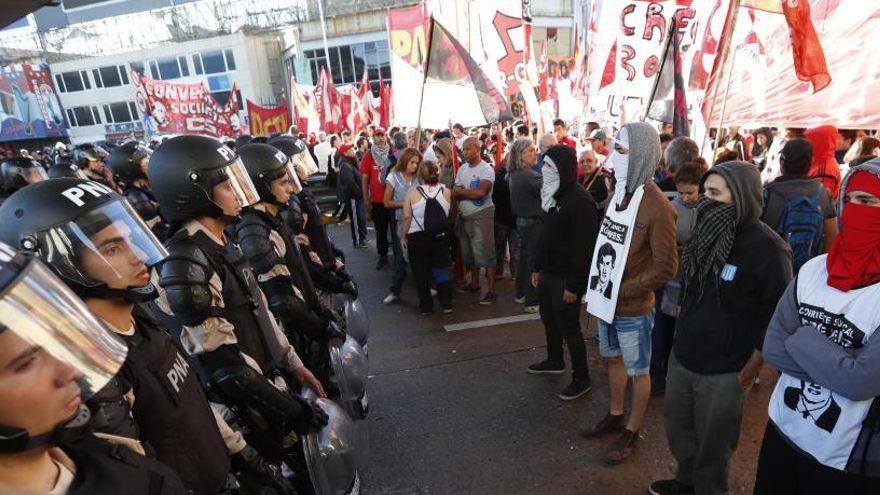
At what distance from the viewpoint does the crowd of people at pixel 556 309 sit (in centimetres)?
158

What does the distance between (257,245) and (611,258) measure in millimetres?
2285

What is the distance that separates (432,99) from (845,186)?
5461 millimetres

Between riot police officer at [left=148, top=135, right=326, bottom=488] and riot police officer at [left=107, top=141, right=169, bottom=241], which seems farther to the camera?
riot police officer at [left=107, top=141, right=169, bottom=241]

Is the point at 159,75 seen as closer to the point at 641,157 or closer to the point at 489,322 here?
the point at 489,322

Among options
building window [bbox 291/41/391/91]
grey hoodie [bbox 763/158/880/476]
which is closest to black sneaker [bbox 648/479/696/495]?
grey hoodie [bbox 763/158/880/476]

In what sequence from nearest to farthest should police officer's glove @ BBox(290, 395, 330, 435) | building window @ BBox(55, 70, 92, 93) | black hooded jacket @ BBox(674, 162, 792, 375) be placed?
1. black hooded jacket @ BBox(674, 162, 792, 375)
2. police officer's glove @ BBox(290, 395, 330, 435)
3. building window @ BBox(55, 70, 92, 93)

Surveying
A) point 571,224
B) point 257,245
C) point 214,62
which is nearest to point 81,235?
point 257,245

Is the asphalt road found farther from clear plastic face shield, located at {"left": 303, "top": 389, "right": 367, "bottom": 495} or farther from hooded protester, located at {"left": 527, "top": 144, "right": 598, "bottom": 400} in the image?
clear plastic face shield, located at {"left": 303, "top": 389, "right": 367, "bottom": 495}

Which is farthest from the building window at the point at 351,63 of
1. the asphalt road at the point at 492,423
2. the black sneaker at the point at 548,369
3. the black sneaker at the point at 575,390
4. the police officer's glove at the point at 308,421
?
the police officer's glove at the point at 308,421

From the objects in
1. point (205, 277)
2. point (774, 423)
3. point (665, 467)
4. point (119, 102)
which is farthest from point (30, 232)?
point (119, 102)

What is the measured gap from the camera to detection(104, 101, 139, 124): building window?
4153 centimetres

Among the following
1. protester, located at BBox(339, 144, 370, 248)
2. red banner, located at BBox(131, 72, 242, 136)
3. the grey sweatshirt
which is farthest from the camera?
red banner, located at BBox(131, 72, 242, 136)

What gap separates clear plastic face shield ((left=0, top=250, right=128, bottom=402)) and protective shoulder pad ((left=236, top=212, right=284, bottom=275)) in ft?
6.56

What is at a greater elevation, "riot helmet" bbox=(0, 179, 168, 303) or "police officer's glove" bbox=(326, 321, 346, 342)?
"riot helmet" bbox=(0, 179, 168, 303)
